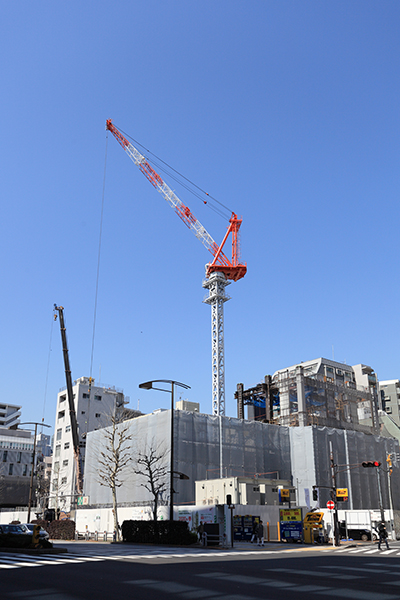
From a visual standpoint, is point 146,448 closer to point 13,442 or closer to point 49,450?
point 13,442

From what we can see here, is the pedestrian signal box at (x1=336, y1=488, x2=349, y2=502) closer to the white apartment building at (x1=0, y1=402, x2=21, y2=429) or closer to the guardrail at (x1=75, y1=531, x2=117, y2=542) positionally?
the guardrail at (x1=75, y1=531, x2=117, y2=542)

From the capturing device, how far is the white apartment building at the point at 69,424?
302 ft

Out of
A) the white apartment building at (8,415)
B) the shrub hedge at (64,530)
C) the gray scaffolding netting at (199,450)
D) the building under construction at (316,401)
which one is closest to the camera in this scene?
the shrub hedge at (64,530)

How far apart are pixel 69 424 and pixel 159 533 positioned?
219 feet

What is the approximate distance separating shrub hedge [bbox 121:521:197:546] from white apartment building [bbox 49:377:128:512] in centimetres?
5309

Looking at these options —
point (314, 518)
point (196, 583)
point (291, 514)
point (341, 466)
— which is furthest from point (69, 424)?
point (196, 583)

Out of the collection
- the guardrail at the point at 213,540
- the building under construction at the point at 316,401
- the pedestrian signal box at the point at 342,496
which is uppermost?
the building under construction at the point at 316,401

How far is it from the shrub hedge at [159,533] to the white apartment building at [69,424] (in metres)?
53.1

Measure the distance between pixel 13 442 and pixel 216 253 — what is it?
217ft

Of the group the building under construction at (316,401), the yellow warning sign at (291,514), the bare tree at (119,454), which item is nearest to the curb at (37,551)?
the bare tree at (119,454)

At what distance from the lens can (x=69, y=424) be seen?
9719 centimetres

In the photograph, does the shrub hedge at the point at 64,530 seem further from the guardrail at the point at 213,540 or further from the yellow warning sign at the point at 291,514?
the yellow warning sign at the point at 291,514

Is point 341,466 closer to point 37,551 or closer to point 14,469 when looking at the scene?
point 37,551

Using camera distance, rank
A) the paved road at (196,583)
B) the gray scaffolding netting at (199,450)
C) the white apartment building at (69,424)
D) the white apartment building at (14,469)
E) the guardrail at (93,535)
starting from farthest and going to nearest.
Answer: the white apartment building at (14,469)
the white apartment building at (69,424)
the gray scaffolding netting at (199,450)
the guardrail at (93,535)
the paved road at (196,583)
